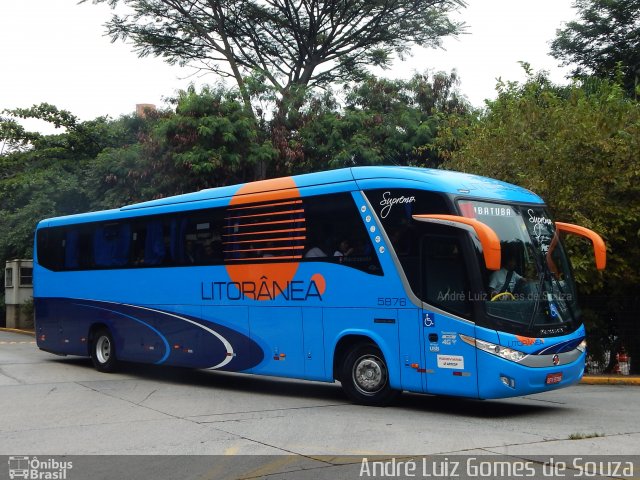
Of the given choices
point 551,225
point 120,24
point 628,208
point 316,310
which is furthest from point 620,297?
point 120,24

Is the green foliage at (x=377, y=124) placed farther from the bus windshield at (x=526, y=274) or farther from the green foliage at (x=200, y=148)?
the bus windshield at (x=526, y=274)

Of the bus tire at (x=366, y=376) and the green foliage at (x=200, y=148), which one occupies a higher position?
the green foliage at (x=200, y=148)

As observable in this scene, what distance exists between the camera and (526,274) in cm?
1084

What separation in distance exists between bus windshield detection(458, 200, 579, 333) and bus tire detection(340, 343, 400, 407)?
78.0 inches

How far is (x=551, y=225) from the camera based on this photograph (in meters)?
11.8

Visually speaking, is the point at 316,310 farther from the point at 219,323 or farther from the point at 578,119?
the point at 578,119

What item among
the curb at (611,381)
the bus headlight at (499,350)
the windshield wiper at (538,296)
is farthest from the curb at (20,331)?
the windshield wiper at (538,296)

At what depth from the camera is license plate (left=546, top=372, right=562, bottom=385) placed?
35.1ft

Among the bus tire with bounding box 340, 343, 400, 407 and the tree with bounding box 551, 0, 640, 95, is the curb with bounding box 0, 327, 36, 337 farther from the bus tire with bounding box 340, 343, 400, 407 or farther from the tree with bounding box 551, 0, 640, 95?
the tree with bounding box 551, 0, 640, 95

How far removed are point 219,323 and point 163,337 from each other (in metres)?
1.81

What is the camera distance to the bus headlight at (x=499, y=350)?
10.4 m

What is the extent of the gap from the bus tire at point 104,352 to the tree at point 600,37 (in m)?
24.0
